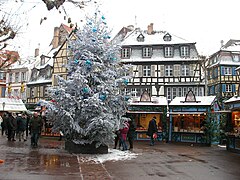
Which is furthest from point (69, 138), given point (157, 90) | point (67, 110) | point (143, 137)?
point (157, 90)

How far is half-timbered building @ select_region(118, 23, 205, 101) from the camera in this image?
1465 inches

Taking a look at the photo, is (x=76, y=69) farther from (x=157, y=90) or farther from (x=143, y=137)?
(x=157, y=90)

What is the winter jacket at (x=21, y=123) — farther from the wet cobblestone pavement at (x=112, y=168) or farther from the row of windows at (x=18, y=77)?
the row of windows at (x=18, y=77)

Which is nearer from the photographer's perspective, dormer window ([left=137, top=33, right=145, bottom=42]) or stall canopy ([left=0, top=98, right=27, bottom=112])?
dormer window ([left=137, top=33, right=145, bottom=42])

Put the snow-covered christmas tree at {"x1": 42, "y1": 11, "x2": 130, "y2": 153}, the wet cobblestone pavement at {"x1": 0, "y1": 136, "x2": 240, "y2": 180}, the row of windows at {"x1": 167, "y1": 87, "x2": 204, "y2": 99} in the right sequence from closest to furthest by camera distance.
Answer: the wet cobblestone pavement at {"x1": 0, "y1": 136, "x2": 240, "y2": 180}
the snow-covered christmas tree at {"x1": 42, "y1": 11, "x2": 130, "y2": 153}
the row of windows at {"x1": 167, "y1": 87, "x2": 204, "y2": 99}

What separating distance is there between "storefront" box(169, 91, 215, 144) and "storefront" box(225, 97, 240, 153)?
2.44 metres

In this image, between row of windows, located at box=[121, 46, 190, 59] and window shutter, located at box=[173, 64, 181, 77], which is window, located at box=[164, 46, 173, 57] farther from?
window shutter, located at box=[173, 64, 181, 77]

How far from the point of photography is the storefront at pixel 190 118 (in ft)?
71.7

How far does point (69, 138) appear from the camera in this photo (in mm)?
15031

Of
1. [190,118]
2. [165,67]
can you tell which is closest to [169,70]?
[165,67]

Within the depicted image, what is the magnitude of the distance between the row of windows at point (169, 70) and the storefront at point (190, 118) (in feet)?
44.9

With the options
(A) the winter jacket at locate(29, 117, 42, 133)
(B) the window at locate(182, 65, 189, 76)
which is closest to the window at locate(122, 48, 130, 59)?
(B) the window at locate(182, 65, 189, 76)

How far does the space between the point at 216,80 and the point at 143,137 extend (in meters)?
25.3

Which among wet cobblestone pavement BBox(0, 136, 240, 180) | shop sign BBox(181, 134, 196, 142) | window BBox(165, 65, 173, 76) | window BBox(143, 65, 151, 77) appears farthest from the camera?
window BBox(143, 65, 151, 77)
